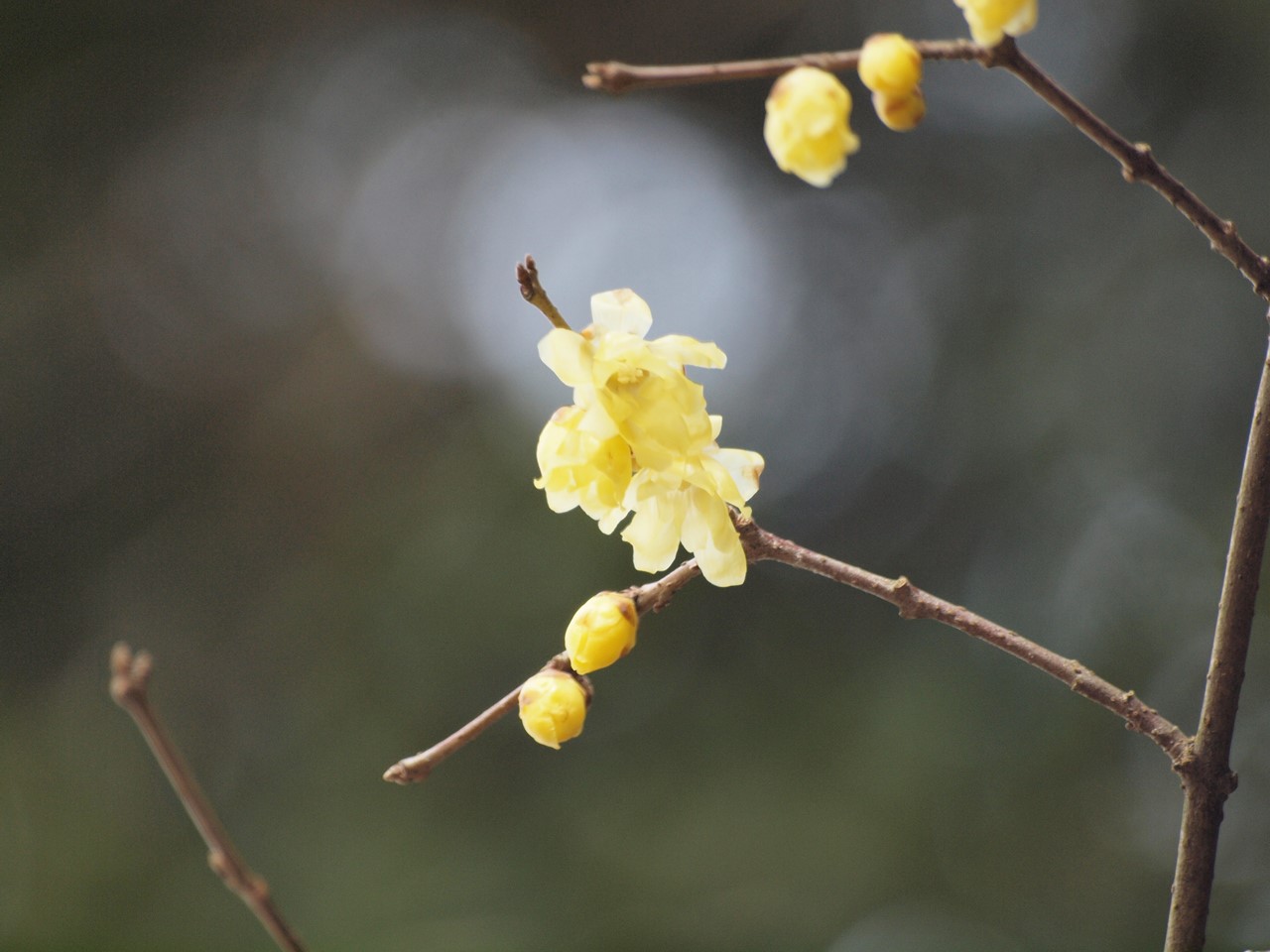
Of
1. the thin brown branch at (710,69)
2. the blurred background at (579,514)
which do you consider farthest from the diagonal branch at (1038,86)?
the blurred background at (579,514)

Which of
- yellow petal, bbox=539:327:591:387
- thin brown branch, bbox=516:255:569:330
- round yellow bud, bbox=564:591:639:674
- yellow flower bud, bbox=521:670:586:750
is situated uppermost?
thin brown branch, bbox=516:255:569:330

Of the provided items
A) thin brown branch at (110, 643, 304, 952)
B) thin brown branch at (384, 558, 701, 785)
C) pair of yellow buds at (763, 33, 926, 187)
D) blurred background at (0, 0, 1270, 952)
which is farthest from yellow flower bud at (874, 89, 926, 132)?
blurred background at (0, 0, 1270, 952)

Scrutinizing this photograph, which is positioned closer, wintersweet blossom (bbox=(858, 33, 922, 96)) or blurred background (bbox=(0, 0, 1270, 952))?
wintersweet blossom (bbox=(858, 33, 922, 96))

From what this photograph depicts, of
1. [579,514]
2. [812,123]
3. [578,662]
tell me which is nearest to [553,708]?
[578,662]

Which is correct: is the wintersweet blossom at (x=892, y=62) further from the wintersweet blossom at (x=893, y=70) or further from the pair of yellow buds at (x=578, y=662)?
the pair of yellow buds at (x=578, y=662)

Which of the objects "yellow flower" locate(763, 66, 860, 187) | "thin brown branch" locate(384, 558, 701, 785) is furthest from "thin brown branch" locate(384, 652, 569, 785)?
"yellow flower" locate(763, 66, 860, 187)

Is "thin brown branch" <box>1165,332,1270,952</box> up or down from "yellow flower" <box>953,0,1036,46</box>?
down

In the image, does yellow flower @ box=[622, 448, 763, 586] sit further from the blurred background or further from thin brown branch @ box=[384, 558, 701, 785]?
the blurred background
